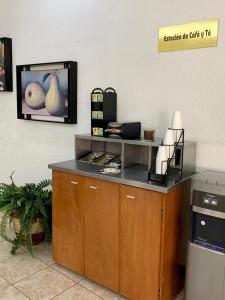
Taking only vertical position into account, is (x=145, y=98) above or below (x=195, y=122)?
above

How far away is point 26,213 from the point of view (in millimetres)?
2775

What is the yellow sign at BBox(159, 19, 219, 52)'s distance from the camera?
218 cm

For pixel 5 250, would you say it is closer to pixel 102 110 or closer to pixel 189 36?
pixel 102 110

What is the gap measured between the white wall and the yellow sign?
5cm

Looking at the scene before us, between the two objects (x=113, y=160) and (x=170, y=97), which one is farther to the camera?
(x=113, y=160)

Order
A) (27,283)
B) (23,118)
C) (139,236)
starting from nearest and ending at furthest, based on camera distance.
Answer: (139,236) < (27,283) < (23,118)

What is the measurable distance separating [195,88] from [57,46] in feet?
5.38

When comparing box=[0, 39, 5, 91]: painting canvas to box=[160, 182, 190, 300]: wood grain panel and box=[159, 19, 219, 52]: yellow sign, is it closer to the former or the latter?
box=[159, 19, 219, 52]: yellow sign

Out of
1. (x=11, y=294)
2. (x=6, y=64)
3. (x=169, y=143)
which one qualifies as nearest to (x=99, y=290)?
(x=11, y=294)

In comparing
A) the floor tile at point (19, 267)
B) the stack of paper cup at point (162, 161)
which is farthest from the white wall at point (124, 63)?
the floor tile at point (19, 267)

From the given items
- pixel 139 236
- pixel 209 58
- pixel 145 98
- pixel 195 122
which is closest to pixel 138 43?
pixel 145 98

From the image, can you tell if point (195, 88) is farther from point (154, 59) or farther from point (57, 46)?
point (57, 46)

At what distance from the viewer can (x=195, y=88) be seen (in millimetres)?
2312

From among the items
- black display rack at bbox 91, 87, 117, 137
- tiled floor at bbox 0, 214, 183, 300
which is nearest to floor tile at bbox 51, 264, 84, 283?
tiled floor at bbox 0, 214, 183, 300
